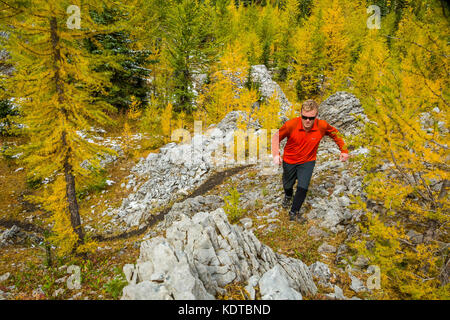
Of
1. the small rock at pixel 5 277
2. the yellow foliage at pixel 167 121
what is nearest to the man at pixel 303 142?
the small rock at pixel 5 277

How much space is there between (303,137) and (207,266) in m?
3.60

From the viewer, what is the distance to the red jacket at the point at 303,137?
16.6ft

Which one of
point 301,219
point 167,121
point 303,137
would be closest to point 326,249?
point 301,219

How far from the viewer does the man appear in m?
4.87

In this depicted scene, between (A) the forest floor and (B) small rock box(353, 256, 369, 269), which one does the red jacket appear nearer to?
(A) the forest floor

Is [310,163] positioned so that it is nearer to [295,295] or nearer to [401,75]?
[401,75]

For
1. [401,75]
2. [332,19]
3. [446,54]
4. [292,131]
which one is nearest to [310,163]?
[292,131]

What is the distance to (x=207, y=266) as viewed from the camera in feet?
12.2

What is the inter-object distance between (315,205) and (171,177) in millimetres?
9594

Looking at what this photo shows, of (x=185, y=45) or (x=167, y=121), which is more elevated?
(x=185, y=45)

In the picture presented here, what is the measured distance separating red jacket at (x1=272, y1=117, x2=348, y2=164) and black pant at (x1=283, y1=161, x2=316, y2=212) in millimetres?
157

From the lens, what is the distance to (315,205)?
21.4 feet

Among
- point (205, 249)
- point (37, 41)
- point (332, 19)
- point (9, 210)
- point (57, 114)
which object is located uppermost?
point (332, 19)

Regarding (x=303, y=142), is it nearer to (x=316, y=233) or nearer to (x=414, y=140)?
(x=414, y=140)
